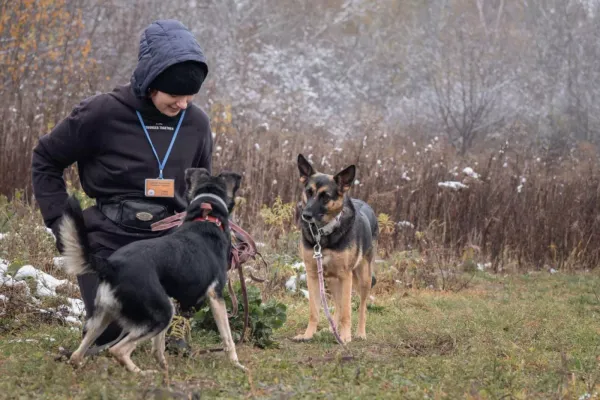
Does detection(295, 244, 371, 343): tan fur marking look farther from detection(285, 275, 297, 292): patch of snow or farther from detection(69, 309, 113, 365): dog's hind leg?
detection(69, 309, 113, 365): dog's hind leg

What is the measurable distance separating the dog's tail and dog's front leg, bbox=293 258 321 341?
2.87 meters

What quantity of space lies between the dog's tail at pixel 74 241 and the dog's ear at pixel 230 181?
1.21 m

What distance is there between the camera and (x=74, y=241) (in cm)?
429

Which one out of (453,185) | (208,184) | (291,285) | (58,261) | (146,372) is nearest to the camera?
(146,372)

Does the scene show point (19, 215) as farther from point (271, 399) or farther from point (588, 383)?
point (588, 383)

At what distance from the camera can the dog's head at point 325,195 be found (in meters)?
6.91

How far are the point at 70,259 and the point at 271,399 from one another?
1.34 meters

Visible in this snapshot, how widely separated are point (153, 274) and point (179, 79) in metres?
1.36

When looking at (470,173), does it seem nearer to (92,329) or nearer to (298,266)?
(298,266)

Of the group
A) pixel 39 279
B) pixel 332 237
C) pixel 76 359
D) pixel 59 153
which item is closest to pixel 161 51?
pixel 59 153

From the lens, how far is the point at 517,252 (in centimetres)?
1237

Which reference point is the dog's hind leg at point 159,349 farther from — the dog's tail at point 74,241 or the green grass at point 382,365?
the dog's tail at point 74,241

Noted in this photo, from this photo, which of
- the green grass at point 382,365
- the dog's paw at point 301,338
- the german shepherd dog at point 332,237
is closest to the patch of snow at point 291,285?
the green grass at point 382,365

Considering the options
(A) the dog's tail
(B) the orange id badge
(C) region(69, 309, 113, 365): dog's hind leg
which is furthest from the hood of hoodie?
(C) region(69, 309, 113, 365): dog's hind leg
